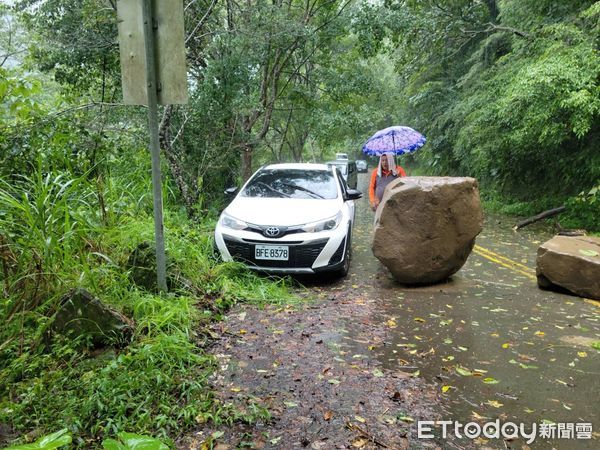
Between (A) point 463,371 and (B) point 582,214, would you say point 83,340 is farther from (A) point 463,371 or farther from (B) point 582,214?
(B) point 582,214

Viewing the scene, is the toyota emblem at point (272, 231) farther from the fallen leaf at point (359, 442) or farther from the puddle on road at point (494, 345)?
the fallen leaf at point (359, 442)

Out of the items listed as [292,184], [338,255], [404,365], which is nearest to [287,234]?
[338,255]

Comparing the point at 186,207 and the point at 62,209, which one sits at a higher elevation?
the point at 62,209

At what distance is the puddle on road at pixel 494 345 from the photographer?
2.91 metres

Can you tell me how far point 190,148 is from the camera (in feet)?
28.3

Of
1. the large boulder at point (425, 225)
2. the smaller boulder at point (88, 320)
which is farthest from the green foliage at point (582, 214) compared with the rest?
the smaller boulder at point (88, 320)

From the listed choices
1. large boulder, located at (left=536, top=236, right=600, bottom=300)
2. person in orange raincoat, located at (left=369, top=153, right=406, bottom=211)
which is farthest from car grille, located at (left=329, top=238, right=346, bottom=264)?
large boulder, located at (left=536, top=236, right=600, bottom=300)

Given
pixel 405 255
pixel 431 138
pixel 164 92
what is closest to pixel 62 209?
pixel 164 92

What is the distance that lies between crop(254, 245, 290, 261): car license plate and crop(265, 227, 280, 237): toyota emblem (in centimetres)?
14

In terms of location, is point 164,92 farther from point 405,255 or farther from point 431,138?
point 431,138

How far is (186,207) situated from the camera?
739 cm

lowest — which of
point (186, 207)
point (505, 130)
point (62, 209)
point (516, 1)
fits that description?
point (186, 207)

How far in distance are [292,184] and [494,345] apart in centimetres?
368

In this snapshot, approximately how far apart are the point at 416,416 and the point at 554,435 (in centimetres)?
79
